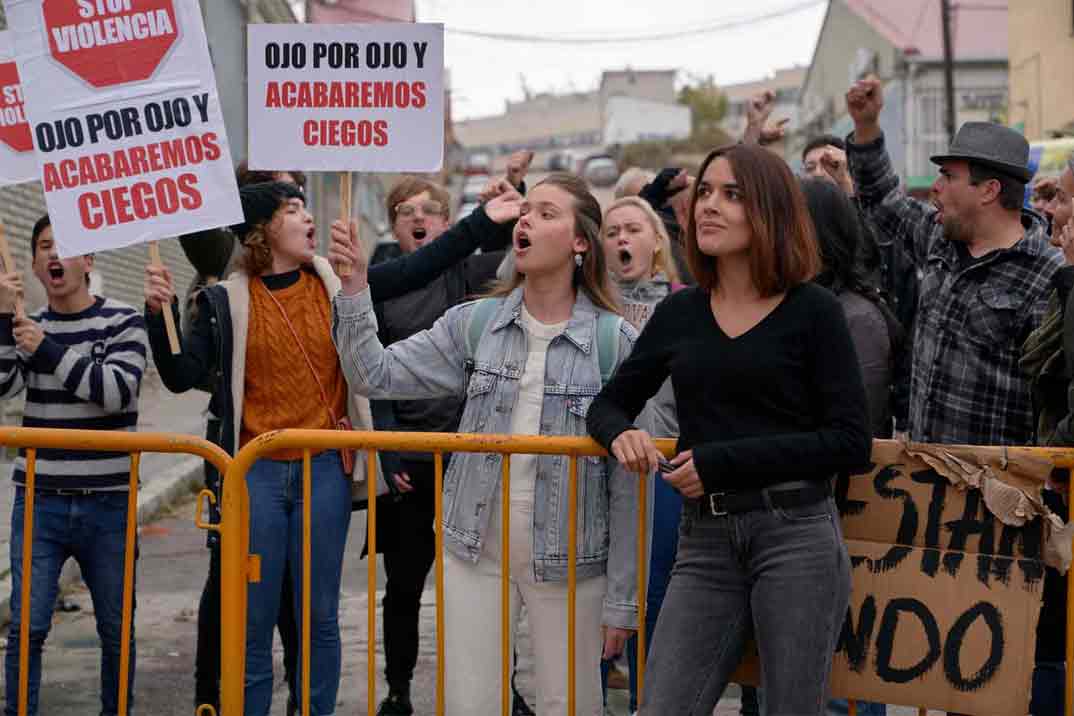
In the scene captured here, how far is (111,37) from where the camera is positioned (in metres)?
4.95

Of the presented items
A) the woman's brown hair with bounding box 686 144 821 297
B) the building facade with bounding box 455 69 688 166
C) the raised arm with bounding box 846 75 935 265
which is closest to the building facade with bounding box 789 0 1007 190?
the raised arm with bounding box 846 75 935 265

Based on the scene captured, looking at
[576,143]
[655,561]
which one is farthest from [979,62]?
[576,143]

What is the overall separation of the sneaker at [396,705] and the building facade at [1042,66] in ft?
78.4

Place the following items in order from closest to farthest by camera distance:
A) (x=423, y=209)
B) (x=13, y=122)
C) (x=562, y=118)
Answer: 1. (x=13, y=122)
2. (x=423, y=209)
3. (x=562, y=118)

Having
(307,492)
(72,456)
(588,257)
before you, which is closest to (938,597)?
(588,257)

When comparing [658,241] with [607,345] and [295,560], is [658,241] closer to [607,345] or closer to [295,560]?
[607,345]

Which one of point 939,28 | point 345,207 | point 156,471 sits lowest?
point 156,471

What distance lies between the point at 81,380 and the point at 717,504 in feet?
9.21

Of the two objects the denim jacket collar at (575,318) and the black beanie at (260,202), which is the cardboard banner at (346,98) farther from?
the denim jacket collar at (575,318)

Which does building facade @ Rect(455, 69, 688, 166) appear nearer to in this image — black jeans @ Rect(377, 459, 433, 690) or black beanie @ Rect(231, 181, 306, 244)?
black jeans @ Rect(377, 459, 433, 690)

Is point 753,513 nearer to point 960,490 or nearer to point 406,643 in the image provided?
point 960,490

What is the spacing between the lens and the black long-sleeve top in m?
3.69

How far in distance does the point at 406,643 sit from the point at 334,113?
7.69ft

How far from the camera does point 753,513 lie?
3.76 m
